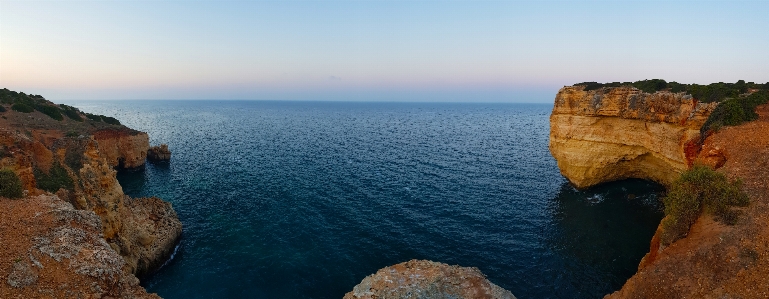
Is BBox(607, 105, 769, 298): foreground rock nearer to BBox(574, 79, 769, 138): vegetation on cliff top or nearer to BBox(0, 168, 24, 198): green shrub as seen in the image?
BBox(574, 79, 769, 138): vegetation on cliff top

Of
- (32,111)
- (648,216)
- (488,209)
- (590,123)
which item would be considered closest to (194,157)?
(32,111)

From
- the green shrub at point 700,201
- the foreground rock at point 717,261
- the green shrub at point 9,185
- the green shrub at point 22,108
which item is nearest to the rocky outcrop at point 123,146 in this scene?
the green shrub at point 22,108

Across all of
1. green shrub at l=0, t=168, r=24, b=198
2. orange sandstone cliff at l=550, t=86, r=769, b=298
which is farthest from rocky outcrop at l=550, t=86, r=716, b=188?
green shrub at l=0, t=168, r=24, b=198

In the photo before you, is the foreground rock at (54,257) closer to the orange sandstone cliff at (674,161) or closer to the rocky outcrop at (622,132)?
the orange sandstone cliff at (674,161)

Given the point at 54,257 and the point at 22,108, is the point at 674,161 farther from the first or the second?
the point at 22,108

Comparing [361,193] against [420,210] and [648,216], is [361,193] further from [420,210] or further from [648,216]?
[648,216]

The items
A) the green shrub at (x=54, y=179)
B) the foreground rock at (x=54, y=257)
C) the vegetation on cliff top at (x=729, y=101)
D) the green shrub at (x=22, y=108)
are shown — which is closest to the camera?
the foreground rock at (x=54, y=257)
